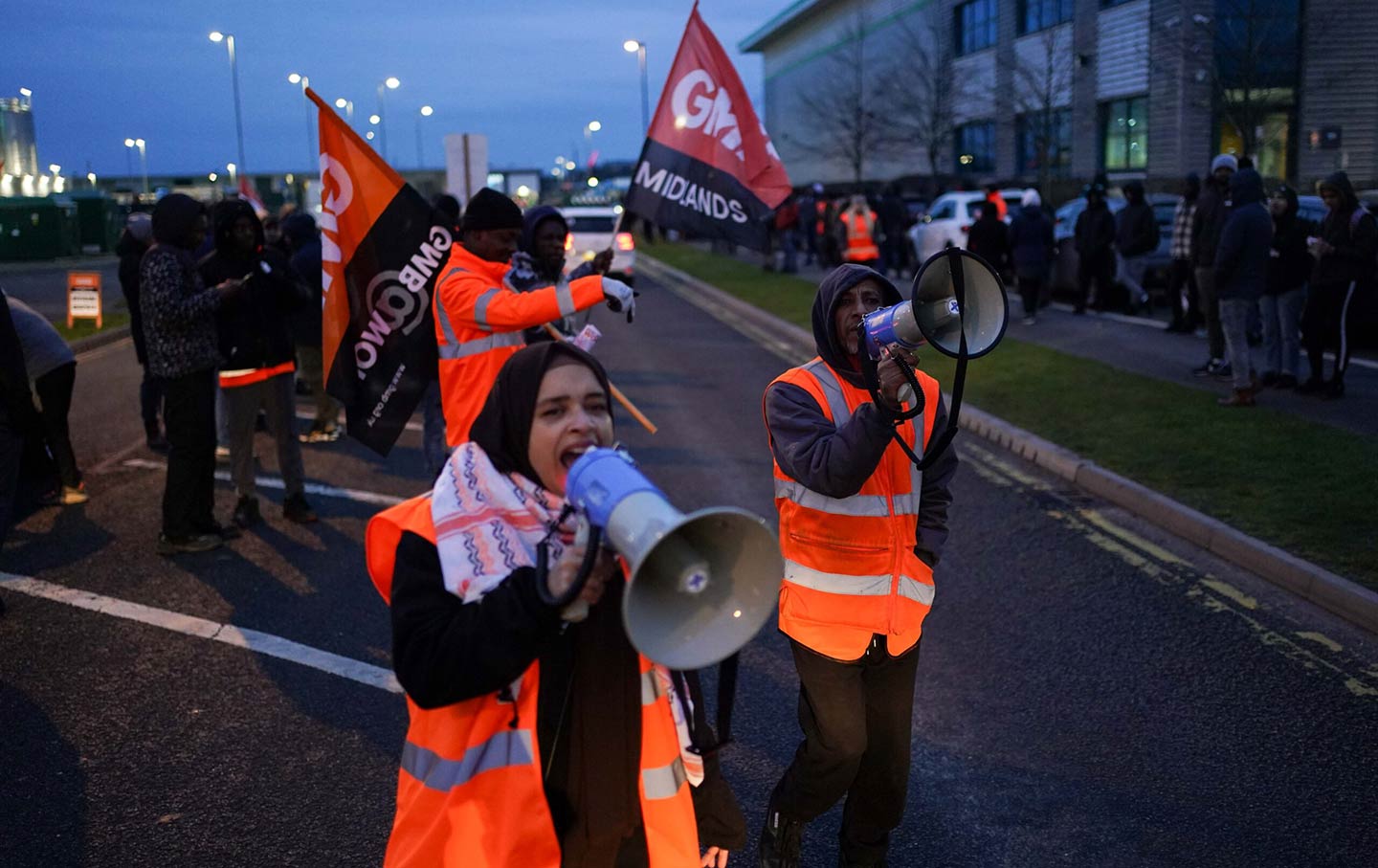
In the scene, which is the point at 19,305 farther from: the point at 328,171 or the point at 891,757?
the point at 891,757

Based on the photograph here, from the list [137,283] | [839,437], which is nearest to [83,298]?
[137,283]

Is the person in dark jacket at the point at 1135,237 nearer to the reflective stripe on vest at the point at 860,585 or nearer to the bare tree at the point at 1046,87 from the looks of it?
the reflective stripe on vest at the point at 860,585

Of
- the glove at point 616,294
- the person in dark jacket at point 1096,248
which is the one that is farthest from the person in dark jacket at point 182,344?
the person in dark jacket at point 1096,248

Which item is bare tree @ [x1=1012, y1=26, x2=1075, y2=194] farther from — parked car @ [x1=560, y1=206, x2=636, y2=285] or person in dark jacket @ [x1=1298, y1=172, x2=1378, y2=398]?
person in dark jacket @ [x1=1298, y1=172, x2=1378, y2=398]

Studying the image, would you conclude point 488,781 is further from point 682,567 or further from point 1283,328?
point 1283,328

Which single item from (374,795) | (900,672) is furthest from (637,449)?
(900,672)

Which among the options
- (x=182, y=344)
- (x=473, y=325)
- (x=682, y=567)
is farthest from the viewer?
(x=182, y=344)

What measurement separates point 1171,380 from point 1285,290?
4.81 ft

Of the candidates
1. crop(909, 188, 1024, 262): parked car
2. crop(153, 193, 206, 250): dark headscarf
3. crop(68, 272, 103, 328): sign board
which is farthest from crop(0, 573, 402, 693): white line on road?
crop(909, 188, 1024, 262): parked car

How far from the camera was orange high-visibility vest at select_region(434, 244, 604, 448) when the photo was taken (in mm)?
5648

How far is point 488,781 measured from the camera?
226cm

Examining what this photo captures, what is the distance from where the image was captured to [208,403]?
7543 millimetres

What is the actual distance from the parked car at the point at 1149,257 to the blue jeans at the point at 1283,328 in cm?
735

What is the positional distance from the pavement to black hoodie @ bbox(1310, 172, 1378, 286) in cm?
105
